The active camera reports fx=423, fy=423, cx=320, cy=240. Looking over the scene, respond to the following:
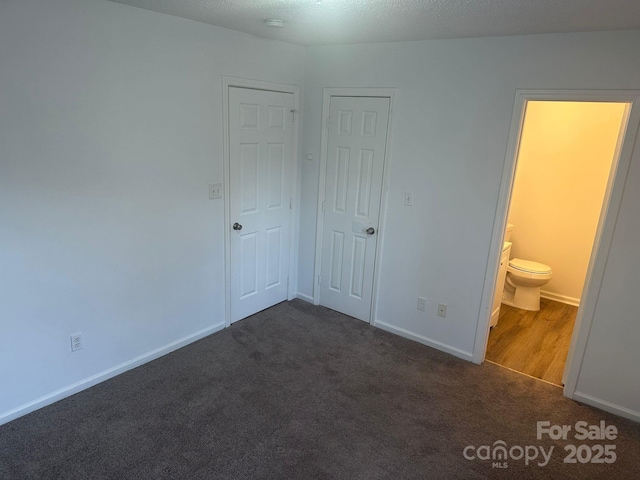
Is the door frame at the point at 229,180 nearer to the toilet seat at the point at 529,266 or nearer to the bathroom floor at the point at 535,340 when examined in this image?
the bathroom floor at the point at 535,340

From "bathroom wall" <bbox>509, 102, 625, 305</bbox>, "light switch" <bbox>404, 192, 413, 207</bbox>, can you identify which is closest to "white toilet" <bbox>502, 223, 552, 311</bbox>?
"bathroom wall" <bbox>509, 102, 625, 305</bbox>

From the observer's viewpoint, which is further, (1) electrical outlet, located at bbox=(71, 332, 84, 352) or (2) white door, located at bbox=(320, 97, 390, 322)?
(2) white door, located at bbox=(320, 97, 390, 322)

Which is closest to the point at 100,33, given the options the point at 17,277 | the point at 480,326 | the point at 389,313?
the point at 17,277

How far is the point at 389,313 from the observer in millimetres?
3689

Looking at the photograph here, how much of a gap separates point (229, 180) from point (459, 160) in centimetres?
177

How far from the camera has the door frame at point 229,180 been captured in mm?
3227

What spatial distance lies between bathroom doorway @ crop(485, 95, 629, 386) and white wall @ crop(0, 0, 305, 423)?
8.79 ft

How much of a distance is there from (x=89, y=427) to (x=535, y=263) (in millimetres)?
A: 4163

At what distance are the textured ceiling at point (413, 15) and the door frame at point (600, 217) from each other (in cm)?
38

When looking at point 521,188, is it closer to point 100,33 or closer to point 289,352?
→ point 289,352

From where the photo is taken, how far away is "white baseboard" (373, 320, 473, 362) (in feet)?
10.9

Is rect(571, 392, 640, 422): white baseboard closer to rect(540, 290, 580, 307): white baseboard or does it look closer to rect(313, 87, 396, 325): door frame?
rect(313, 87, 396, 325): door frame

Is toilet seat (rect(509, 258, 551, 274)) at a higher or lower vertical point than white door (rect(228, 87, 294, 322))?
lower

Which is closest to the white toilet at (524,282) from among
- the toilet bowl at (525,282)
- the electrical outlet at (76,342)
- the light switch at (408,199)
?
the toilet bowl at (525,282)
